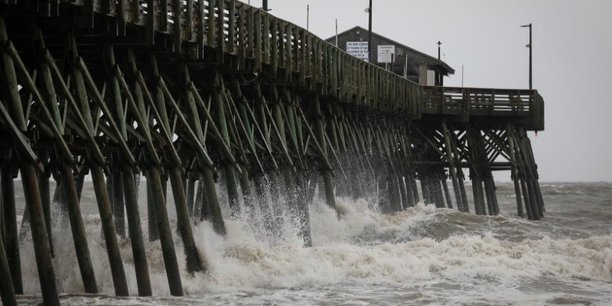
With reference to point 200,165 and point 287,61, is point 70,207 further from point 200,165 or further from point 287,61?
point 287,61

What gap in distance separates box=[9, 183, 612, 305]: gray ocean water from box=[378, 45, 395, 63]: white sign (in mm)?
25714

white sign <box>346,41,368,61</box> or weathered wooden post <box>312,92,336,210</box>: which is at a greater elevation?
white sign <box>346,41,368,61</box>

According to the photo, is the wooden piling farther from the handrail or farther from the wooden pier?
the handrail

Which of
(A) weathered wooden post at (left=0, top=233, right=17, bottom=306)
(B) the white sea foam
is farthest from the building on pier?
(A) weathered wooden post at (left=0, top=233, right=17, bottom=306)

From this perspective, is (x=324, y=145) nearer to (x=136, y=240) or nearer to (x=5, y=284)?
(x=136, y=240)

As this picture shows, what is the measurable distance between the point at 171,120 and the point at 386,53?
3524cm

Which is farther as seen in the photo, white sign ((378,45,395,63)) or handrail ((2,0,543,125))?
white sign ((378,45,395,63))

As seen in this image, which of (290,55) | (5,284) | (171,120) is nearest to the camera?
(5,284)

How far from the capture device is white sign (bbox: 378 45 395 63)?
182ft

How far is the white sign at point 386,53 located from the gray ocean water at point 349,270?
25.7 m

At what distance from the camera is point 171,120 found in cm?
2141

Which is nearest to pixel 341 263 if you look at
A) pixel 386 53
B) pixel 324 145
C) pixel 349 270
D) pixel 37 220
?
pixel 349 270

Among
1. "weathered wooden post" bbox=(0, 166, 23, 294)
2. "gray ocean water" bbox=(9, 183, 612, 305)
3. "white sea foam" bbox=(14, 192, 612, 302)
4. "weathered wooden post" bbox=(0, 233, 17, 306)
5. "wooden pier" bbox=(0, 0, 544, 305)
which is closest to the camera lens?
"weathered wooden post" bbox=(0, 233, 17, 306)

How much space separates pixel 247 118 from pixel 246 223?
2286 millimetres
